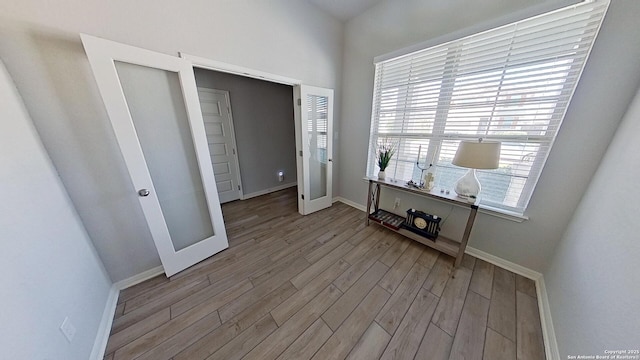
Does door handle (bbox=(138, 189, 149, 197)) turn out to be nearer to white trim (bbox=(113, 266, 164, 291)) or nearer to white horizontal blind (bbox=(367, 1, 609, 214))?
white trim (bbox=(113, 266, 164, 291))

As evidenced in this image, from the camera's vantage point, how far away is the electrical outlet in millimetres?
991

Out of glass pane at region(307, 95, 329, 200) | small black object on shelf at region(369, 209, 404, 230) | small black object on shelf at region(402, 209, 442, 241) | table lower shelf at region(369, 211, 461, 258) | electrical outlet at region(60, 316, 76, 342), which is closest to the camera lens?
electrical outlet at region(60, 316, 76, 342)

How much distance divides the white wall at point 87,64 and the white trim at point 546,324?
3.17 metres

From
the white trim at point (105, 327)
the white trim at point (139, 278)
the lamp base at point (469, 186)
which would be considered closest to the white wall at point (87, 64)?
the white trim at point (139, 278)

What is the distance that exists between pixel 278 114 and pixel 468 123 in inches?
125

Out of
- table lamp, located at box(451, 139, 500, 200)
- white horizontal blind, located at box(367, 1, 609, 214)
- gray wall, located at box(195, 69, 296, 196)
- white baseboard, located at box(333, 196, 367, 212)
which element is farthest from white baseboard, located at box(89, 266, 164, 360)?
white horizontal blind, located at box(367, 1, 609, 214)

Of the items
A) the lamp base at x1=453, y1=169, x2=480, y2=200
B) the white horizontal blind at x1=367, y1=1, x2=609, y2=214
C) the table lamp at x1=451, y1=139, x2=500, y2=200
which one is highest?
the white horizontal blind at x1=367, y1=1, x2=609, y2=214

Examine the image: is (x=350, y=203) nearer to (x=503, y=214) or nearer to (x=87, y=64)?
(x=503, y=214)

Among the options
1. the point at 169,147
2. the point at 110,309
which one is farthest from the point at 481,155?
the point at 110,309

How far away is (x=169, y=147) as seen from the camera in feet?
5.48

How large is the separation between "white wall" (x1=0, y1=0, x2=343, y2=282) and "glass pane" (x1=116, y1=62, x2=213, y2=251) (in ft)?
0.61

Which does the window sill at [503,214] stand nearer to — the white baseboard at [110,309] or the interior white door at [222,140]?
the white baseboard at [110,309]

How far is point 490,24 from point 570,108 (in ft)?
3.17

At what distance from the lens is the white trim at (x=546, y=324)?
1.15 meters
